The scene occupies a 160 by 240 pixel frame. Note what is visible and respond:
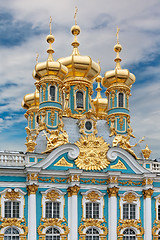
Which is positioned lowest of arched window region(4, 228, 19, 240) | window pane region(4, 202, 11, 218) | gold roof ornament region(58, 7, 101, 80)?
arched window region(4, 228, 19, 240)

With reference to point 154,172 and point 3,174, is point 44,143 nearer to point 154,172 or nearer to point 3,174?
point 3,174

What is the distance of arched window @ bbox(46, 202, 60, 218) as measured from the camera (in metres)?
24.7

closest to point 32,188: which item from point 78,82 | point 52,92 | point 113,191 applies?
point 113,191

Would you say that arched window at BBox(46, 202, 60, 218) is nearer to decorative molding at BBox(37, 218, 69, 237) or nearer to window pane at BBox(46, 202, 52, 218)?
window pane at BBox(46, 202, 52, 218)

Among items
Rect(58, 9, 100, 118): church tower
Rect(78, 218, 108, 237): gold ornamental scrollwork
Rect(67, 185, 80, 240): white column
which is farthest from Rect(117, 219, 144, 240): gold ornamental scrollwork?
Rect(58, 9, 100, 118): church tower

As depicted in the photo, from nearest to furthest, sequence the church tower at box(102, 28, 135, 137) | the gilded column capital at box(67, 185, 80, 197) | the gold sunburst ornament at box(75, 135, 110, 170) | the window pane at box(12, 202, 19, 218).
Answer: the window pane at box(12, 202, 19, 218)
the gilded column capital at box(67, 185, 80, 197)
the gold sunburst ornament at box(75, 135, 110, 170)
the church tower at box(102, 28, 135, 137)

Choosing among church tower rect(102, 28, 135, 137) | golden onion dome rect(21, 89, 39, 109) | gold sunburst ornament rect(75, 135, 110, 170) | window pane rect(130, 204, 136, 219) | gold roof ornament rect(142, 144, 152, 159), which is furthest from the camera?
golden onion dome rect(21, 89, 39, 109)

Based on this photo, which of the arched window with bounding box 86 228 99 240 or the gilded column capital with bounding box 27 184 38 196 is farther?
the arched window with bounding box 86 228 99 240

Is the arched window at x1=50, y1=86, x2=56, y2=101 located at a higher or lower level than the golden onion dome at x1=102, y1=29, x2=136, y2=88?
lower

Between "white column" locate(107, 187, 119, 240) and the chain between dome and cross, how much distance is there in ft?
7.43

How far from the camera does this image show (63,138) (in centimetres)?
2588

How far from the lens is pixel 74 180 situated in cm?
2488

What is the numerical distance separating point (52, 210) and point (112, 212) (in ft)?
10.9

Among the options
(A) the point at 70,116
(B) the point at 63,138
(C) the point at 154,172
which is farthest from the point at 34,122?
(C) the point at 154,172
